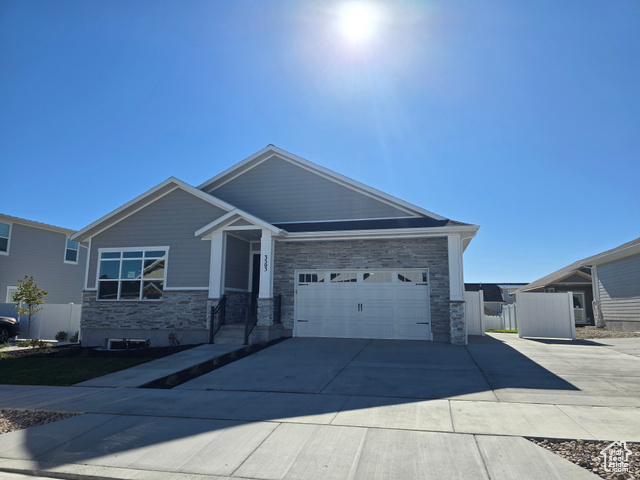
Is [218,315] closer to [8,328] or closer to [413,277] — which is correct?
[413,277]

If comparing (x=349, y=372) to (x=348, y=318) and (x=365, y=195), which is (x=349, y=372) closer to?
(x=348, y=318)

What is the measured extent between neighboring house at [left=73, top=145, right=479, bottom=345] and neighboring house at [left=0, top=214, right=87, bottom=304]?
7.74m

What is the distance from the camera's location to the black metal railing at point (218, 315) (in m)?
13.4

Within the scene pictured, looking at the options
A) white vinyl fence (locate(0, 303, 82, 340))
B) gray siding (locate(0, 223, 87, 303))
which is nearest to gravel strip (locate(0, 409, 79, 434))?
white vinyl fence (locate(0, 303, 82, 340))

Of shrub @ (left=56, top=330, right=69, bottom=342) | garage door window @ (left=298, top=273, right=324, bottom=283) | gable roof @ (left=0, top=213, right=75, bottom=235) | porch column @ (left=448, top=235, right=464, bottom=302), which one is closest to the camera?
porch column @ (left=448, top=235, right=464, bottom=302)

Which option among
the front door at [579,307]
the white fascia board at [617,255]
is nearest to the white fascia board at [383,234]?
the white fascia board at [617,255]

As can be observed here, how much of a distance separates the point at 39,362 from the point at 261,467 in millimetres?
10099

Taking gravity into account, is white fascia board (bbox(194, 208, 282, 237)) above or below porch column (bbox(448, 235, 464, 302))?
above

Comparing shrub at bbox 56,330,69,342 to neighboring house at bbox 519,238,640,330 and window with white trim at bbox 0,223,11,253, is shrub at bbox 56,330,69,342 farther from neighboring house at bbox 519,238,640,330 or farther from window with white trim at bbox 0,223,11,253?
neighboring house at bbox 519,238,640,330

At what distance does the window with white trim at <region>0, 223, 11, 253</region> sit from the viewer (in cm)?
2088

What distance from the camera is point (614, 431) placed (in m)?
5.25

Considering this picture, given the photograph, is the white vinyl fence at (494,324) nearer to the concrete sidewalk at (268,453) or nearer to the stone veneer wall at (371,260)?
the stone veneer wall at (371,260)

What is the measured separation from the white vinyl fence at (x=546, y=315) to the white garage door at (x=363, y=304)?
443 cm

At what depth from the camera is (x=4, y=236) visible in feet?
68.9
